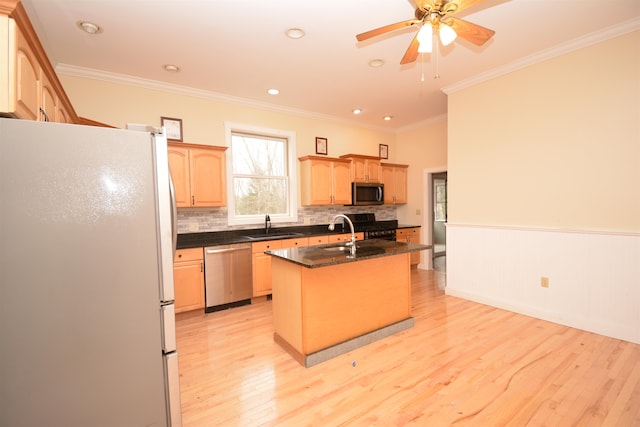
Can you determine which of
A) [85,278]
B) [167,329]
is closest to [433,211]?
[167,329]

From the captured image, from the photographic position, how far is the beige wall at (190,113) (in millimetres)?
3359

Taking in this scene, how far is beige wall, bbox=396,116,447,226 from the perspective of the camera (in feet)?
17.7

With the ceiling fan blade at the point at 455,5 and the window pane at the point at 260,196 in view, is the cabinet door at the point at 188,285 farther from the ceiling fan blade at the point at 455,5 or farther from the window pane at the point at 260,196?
the ceiling fan blade at the point at 455,5

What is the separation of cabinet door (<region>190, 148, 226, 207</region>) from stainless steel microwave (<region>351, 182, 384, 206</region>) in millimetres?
2388

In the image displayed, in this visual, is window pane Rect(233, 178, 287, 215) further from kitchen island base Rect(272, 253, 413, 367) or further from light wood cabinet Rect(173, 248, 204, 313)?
kitchen island base Rect(272, 253, 413, 367)

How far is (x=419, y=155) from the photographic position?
230 inches

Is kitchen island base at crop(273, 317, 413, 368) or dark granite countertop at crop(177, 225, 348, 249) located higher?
dark granite countertop at crop(177, 225, 348, 249)

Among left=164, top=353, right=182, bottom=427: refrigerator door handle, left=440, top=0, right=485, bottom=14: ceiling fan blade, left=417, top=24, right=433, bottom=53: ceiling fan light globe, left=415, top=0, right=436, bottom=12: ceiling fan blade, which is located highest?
left=415, top=0, right=436, bottom=12: ceiling fan blade

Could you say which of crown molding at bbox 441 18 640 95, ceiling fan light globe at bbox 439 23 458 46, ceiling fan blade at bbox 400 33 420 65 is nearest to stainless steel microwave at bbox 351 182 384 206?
crown molding at bbox 441 18 640 95

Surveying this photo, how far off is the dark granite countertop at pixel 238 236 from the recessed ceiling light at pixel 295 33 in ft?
8.04

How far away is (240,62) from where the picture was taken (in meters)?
3.21

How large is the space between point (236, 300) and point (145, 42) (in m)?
3.05

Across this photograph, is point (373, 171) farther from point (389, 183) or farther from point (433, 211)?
point (433, 211)

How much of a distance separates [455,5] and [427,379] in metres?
2.60
